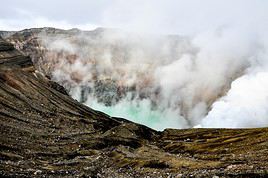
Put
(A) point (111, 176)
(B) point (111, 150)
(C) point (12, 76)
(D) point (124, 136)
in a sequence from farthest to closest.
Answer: (C) point (12, 76), (D) point (124, 136), (B) point (111, 150), (A) point (111, 176)

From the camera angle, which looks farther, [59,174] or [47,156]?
[47,156]

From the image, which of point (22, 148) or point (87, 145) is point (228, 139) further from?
point (22, 148)

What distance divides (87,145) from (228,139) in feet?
161

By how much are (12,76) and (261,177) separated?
150m

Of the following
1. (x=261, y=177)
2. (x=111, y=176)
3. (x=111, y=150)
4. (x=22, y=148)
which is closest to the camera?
(x=261, y=177)

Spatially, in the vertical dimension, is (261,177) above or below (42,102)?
below

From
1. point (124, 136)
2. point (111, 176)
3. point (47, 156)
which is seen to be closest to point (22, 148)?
point (47, 156)

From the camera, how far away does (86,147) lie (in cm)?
12544

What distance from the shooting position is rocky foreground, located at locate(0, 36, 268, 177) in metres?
78.7

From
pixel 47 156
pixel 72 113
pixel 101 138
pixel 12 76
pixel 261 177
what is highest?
pixel 12 76

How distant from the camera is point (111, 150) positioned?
12319 cm

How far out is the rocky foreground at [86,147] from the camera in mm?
78688

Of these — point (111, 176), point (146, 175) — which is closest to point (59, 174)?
point (111, 176)

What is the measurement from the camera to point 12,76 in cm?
19138
